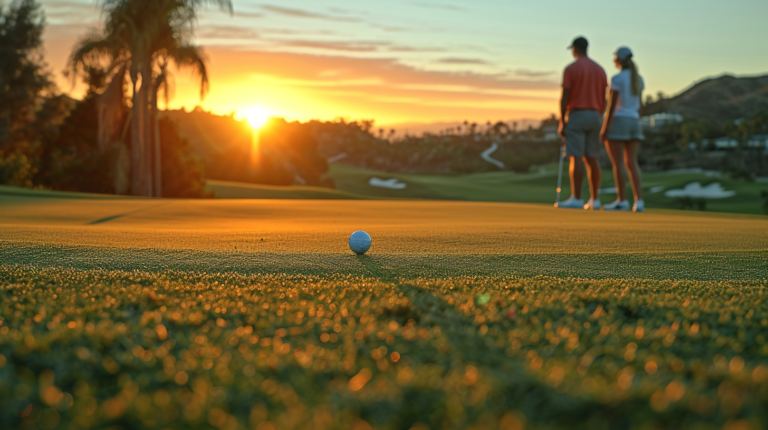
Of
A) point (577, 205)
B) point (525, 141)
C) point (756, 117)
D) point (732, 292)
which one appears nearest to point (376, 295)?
point (732, 292)

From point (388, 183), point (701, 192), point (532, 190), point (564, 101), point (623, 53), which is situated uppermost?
point (623, 53)

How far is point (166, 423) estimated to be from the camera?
133 centimetres

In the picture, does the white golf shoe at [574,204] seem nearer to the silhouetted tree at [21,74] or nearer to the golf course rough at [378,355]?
the golf course rough at [378,355]

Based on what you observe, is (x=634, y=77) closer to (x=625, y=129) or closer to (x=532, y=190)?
(x=625, y=129)

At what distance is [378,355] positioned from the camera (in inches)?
72.0

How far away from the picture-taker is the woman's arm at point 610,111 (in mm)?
9539

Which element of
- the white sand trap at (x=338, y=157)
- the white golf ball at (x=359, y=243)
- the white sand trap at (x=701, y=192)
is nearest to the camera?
the white golf ball at (x=359, y=243)

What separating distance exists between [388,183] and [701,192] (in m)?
23.0

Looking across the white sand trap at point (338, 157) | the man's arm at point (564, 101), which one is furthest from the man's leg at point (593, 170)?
the white sand trap at point (338, 157)

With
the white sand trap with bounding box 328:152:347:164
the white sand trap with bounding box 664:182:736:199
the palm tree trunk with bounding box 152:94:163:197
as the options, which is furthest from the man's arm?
the white sand trap with bounding box 328:152:347:164

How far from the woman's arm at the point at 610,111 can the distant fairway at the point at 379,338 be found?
17.7 ft

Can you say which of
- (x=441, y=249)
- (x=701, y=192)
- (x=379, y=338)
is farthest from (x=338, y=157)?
(x=379, y=338)

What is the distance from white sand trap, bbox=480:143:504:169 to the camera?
265 ft

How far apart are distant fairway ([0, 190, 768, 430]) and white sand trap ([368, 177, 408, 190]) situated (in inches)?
1645
